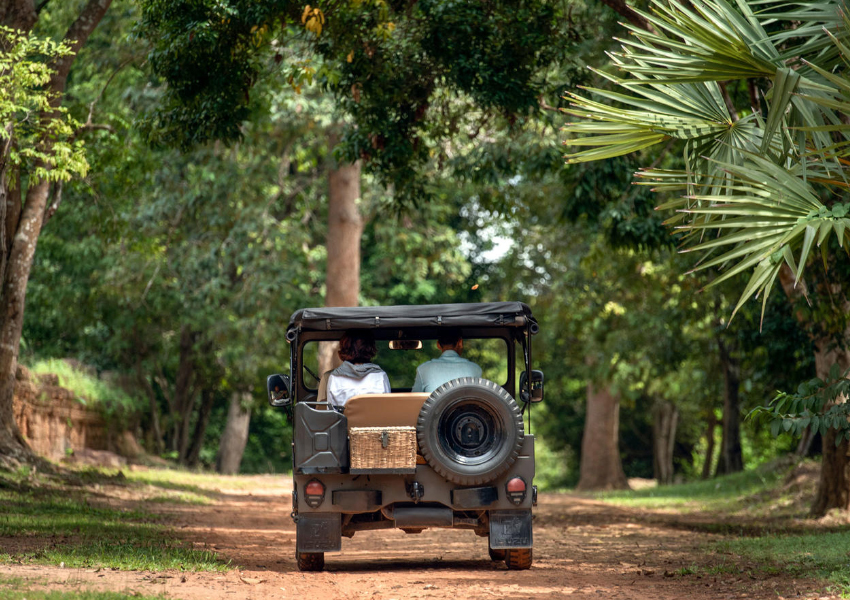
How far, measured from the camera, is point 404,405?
8.04m

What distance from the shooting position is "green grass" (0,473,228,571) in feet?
27.2

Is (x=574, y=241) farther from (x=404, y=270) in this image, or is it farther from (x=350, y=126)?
(x=350, y=126)

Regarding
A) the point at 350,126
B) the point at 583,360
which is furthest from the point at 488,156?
the point at 583,360

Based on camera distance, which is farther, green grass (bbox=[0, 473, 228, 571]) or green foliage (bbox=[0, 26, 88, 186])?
green foliage (bbox=[0, 26, 88, 186])

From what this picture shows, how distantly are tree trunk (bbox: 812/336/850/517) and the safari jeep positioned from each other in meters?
6.99

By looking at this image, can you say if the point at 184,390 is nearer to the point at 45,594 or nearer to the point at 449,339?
the point at 449,339

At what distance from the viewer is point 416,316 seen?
862cm

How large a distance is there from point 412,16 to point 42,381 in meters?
11.6

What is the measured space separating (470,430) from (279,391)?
74.9 inches

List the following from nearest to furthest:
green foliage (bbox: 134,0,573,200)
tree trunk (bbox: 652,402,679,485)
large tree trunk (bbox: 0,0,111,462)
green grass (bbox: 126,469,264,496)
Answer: green foliage (bbox: 134,0,573,200) → large tree trunk (bbox: 0,0,111,462) → green grass (bbox: 126,469,264,496) → tree trunk (bbox: 652,402,679,485)

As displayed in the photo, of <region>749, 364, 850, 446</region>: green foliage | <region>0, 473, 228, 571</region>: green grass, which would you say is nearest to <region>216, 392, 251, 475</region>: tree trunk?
<region>0, 473, 228, 571</region>: green grass

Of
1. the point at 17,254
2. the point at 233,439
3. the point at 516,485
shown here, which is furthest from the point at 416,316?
the point at 233,439

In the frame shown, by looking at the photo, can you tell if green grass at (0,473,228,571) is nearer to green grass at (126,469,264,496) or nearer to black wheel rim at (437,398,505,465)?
black wheel rim at (437,398,505,465)

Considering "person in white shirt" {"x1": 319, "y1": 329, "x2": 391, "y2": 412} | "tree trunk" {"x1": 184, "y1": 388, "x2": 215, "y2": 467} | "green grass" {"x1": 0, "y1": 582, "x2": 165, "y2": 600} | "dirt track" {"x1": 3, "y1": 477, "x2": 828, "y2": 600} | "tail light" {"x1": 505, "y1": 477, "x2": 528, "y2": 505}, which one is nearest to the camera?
"green grass" {"x1": 0, "y1": 582, "x2": 165, "y2": 600}
